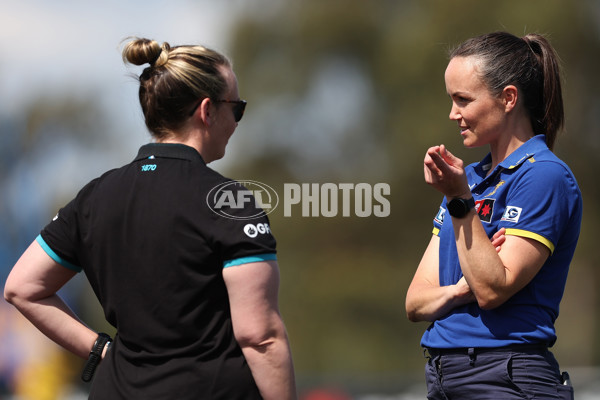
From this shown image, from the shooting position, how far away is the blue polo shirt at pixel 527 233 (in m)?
1.98

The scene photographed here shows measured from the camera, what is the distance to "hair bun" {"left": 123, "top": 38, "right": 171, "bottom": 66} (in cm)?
201

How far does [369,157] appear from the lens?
38.5ft

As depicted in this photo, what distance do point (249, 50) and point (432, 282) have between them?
34.6 feet

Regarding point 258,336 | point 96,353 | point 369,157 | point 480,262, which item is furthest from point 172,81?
point 369,157

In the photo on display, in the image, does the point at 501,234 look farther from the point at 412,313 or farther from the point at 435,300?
the point at 412,313

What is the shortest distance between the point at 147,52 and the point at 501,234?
42.8 inches

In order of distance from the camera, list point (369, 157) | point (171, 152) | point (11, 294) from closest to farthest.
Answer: point (171, 152), point (11, 294), point (369, 157)

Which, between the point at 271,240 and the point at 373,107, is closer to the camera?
the point at 271,240

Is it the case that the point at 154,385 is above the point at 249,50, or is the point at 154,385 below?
below

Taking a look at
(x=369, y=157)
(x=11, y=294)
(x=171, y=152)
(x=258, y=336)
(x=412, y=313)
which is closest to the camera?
(x=258, y=336)

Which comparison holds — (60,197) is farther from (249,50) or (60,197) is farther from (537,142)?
(537,142)

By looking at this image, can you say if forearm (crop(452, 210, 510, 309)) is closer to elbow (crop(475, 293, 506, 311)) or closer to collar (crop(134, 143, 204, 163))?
elbow (crop(475, 293, 506, 311))

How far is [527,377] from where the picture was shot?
1948 millimetres

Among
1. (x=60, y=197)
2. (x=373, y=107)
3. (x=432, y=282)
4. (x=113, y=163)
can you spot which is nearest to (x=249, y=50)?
(x=373, y=107)
